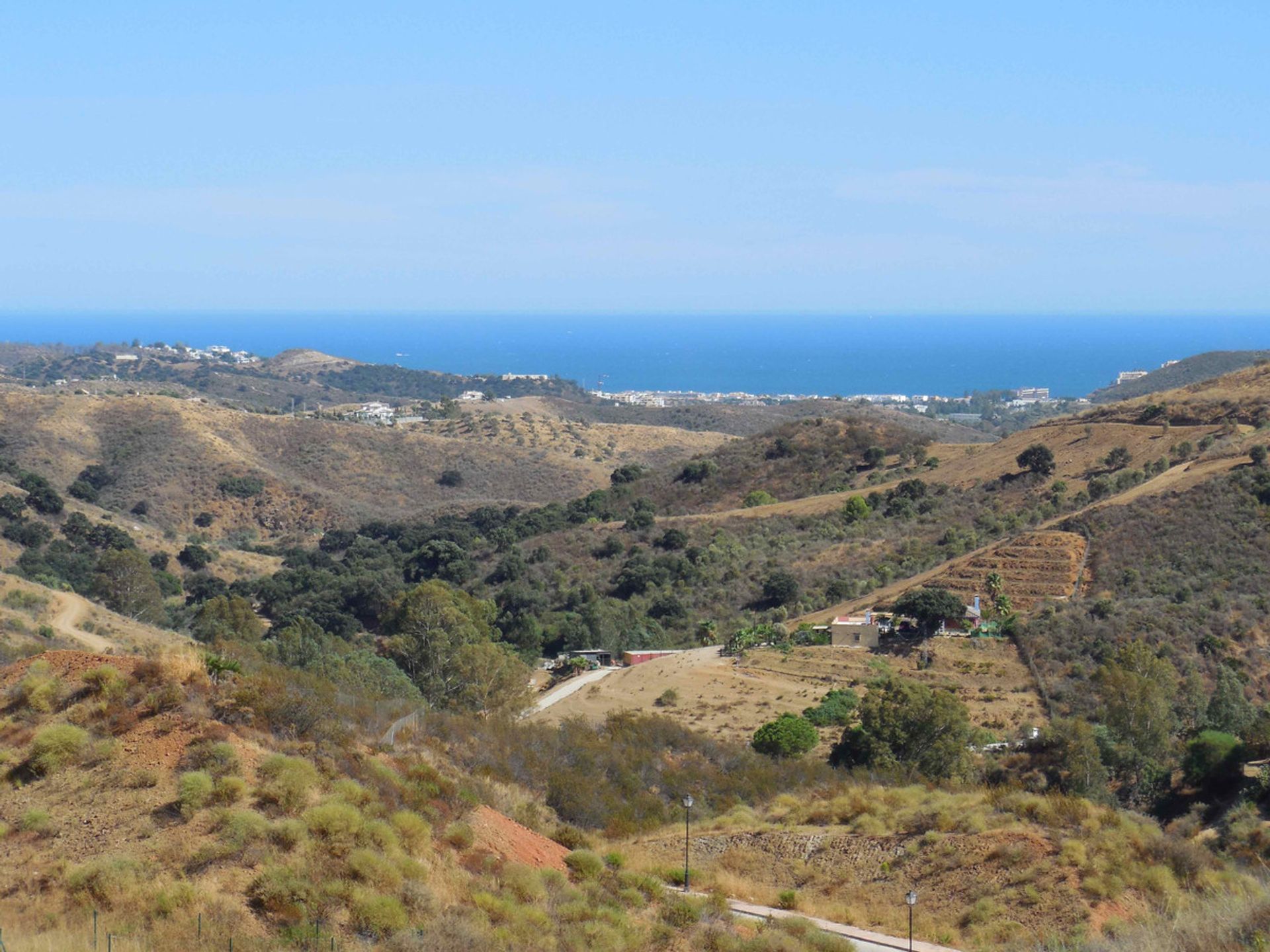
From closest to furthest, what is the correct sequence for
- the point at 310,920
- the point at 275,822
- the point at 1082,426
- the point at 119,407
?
the point at 310,920
the point at 275,822
the point at 1082,426
the point at 119,407

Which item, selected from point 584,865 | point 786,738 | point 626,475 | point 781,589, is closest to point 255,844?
point 584,865

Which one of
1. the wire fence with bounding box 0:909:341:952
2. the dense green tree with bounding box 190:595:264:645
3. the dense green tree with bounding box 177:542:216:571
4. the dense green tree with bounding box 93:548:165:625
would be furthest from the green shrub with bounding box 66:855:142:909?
the dense green tree with bounding box 177:542:216:571

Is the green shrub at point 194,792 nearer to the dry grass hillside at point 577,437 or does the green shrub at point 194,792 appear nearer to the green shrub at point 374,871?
the green shrub at point 374,871

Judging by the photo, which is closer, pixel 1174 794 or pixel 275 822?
pixel 275 822

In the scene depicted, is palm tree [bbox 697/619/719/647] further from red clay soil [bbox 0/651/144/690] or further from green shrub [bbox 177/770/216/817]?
green shrub [bbox 177/770/216/817]

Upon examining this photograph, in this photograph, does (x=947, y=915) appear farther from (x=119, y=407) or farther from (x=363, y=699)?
(x=119, y=407)

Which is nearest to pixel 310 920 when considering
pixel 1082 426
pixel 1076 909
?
pixel 1076 909

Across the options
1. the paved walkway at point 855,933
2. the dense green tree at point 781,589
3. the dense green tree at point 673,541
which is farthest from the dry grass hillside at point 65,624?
the dense green tree at point 673,541

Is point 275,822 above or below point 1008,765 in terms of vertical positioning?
above

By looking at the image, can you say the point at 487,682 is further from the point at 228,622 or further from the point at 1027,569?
the point at 1027,569
